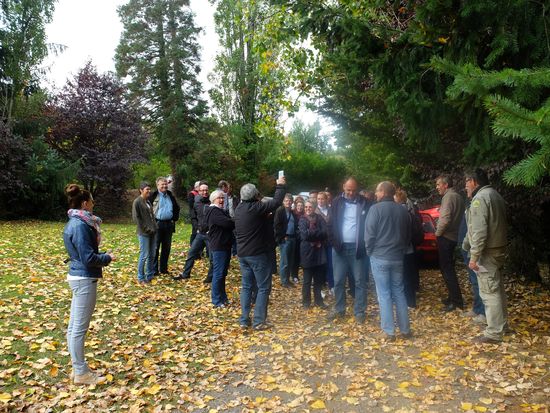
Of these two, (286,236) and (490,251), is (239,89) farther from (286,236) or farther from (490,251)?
(490,251)

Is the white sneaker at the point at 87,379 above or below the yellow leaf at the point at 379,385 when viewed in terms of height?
above

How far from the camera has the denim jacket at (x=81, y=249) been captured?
4.77 meters

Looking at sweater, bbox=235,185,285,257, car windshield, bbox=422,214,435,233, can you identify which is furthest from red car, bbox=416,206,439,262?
sweater, bbox=235,185,285,257

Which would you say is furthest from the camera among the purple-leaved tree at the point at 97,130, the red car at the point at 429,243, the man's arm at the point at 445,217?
the purple-leaved tree at the point at 97,130

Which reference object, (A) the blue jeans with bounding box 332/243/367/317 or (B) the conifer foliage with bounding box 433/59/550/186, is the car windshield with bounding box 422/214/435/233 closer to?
(A) the blue jeans with bounding box 332/243/367/317

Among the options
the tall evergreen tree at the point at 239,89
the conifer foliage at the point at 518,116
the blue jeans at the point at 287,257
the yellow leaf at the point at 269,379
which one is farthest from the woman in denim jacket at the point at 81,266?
the tall evergreen tree at the point at 239,89

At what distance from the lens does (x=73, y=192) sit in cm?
486

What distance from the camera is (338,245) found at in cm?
700

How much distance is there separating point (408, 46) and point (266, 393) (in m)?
4.33

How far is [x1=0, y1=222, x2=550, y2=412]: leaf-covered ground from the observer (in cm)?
464

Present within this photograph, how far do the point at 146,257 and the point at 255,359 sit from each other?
4.12 m

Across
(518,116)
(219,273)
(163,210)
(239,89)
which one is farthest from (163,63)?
(518,116)

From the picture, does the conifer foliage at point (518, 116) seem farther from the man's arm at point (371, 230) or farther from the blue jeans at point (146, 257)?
the blue jeans at point (146, 257)

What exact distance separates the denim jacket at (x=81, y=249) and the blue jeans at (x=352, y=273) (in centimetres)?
363
